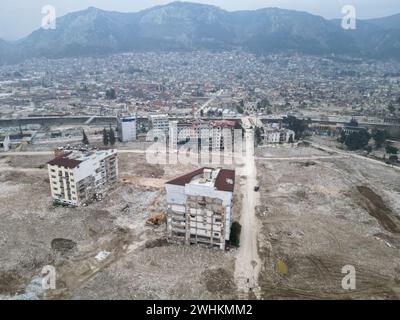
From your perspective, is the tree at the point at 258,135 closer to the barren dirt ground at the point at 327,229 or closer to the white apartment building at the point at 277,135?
the white apartment building at the point at 277,135

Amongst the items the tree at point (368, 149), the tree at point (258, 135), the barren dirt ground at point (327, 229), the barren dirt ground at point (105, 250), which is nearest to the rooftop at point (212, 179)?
the barren dirt ground at point (105, 250)

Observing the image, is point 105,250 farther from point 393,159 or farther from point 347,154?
point 393,159

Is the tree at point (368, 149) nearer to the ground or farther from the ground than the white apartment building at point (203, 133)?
nearer to the ground

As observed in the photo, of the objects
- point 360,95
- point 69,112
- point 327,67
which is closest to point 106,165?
point 69,112

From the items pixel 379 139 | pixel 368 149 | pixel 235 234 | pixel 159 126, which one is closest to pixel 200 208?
pixel 235 234
